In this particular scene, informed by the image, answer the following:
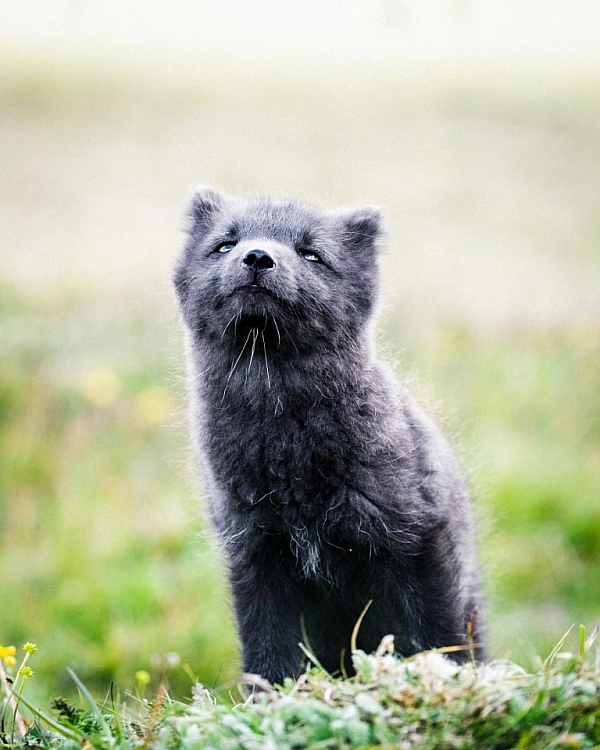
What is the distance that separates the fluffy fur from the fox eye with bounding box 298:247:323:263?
0.01 m

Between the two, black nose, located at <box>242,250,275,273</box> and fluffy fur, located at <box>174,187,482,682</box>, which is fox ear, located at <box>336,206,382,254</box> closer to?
fluffy fur, located at <box>174,187,482,682</box>

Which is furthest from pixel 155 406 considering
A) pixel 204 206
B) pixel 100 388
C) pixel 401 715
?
pixel 401 715

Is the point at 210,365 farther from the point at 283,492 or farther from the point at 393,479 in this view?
the point at 393,479

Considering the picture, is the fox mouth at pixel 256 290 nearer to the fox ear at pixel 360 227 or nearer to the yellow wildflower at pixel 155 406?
the fox ear at pixel 360 227

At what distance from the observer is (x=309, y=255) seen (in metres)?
3.68

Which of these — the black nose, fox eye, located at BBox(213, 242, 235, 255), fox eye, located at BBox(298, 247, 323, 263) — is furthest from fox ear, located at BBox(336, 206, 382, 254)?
the black nose

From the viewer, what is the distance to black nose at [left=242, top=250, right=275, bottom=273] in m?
3.30

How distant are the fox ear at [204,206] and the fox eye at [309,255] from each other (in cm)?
61

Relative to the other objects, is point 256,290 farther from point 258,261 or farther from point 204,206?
point 204,206

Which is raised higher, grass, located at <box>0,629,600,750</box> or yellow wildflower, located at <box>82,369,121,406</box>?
grass, located at <box>0,629,600,750</box>

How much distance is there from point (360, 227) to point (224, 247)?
0.70 meters

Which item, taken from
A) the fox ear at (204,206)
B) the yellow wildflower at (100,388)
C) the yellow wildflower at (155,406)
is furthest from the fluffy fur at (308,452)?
the yellow wildflower at (100,388)

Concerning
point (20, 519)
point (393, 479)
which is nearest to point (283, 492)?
point (393, 479)

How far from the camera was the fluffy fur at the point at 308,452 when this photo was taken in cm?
342
